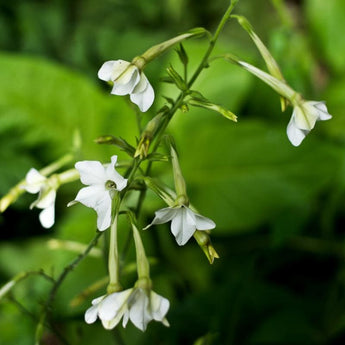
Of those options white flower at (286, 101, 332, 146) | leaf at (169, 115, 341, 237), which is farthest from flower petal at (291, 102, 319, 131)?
leaf at (169, 115, 341, 237)

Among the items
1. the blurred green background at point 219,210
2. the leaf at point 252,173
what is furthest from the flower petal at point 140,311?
the leaf at point 252,173

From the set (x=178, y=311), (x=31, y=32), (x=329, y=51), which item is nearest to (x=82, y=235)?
(x=178, y=311)

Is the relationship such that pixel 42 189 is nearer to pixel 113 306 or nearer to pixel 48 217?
pixel 48 217

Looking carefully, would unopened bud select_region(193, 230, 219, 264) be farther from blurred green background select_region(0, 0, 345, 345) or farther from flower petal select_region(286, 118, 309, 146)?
blurred green background select_region(0, 0, 345, 345)

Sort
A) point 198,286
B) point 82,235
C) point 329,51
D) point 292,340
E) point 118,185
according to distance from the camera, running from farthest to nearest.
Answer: point 329,51 < point 198,286 < point 82,235 < point 292,340 < point 118,185

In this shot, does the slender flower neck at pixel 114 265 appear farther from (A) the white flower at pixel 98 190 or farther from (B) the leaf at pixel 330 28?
(B) the leaf at pixel 330 28

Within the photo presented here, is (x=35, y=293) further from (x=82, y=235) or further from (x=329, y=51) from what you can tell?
(x=329, y=51)
